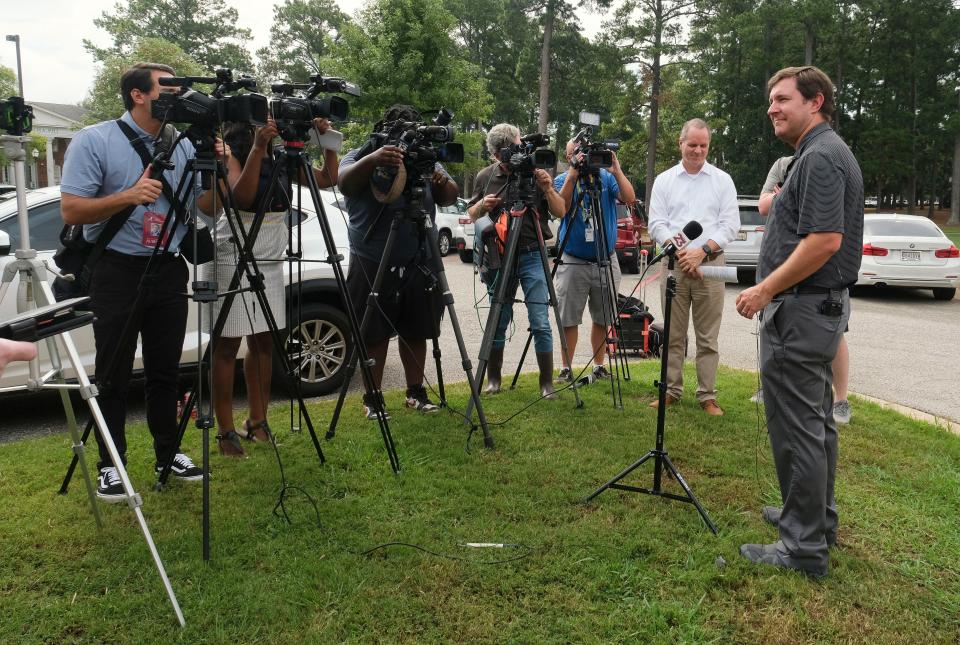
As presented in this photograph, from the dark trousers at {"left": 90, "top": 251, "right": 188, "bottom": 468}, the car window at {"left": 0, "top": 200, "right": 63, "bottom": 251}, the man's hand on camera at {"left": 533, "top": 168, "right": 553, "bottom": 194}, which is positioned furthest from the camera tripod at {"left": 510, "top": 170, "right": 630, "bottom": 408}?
the car window at {"left": 0, "top": 200, "right": 63, "bottom": 251}

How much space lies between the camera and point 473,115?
830 inches

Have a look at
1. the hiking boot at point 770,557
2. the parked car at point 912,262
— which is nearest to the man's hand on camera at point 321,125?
the hiking boot at point 770,557

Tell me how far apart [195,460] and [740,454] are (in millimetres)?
3238

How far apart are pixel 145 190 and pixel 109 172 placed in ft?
1.31

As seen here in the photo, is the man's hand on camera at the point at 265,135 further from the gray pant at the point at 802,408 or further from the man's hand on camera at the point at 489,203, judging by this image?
the gray pant at the point at 802,408

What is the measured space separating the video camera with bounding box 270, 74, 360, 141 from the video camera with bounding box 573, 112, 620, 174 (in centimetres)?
188

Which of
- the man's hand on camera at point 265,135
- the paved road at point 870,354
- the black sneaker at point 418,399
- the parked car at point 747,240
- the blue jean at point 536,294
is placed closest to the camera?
the man's hand on camera at point 265,135

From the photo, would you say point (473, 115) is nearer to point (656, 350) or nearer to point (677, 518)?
point (656, 350)

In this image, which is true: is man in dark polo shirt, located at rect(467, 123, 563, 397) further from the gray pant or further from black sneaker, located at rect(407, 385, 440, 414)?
the gray pant

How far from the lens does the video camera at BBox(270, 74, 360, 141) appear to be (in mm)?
3379

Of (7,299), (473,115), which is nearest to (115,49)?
(473,115)

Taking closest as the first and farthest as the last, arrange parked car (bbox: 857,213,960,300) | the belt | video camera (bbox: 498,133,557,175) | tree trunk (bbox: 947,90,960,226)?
the belt
video camera (bbox: 498,133,557,175)
parked car (bbox: 857,213,960,300)
tree trunk (bbox: 947,90,960,226)

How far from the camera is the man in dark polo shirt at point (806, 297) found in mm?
2750

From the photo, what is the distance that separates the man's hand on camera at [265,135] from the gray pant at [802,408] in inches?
96.7
